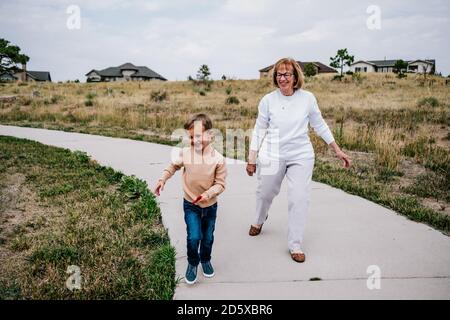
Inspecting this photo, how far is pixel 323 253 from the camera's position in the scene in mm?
3412

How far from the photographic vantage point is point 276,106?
3.43 meters

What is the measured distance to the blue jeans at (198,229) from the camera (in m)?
2.90

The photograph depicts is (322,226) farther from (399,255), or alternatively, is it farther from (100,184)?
(100,184)

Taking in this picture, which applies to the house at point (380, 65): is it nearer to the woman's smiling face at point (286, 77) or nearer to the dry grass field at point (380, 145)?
the dry grass field at point (380, 145)

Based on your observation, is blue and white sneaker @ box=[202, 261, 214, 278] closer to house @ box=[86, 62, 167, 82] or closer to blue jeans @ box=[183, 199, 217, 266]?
blue jeans @ box=[183, 199, 217, 266]

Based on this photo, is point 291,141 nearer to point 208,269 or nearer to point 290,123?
point 290,123

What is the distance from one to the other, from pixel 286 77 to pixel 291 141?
57cm

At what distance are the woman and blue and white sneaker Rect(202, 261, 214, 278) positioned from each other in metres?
0.74

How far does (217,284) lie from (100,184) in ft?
10.9

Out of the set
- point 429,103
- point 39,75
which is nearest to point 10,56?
point 429,103

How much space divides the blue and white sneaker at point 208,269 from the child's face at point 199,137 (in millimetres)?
950

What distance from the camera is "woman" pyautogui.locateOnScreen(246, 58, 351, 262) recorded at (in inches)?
131
